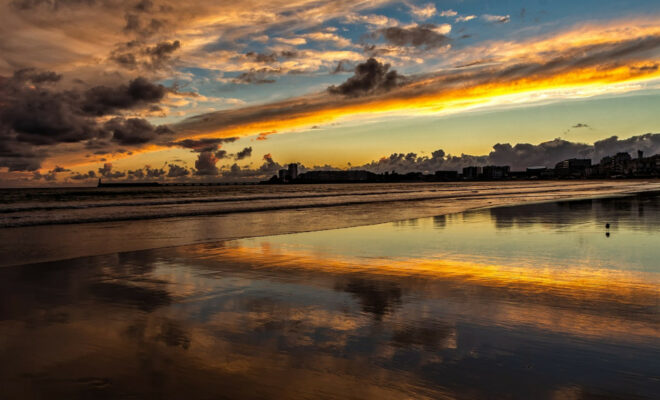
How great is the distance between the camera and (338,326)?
695cm

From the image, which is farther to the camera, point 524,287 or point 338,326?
point 524,287

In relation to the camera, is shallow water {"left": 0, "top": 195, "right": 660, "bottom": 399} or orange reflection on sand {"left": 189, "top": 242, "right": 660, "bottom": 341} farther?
orange reflection on sand {"left": 189, "top": 242, "right": 660, "bottom": 341}

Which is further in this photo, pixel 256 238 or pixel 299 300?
pixel 256 238

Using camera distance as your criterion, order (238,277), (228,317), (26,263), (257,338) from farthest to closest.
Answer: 1. (26,263)
2. (238,277)
3. (228,317)
4. (257,338)

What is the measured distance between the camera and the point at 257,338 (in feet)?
21.0

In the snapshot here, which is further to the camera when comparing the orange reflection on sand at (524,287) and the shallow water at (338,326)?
the orange reflection on sand at (524,287)

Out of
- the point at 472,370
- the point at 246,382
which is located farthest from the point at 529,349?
the point at 246,382

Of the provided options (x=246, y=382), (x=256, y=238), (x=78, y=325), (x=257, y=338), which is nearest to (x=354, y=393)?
(x=246, y=382)

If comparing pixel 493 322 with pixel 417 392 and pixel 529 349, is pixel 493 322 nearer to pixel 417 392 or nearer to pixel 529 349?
pixel 529 349

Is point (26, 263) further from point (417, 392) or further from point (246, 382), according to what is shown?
point (417, 392)

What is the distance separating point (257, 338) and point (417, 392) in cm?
259

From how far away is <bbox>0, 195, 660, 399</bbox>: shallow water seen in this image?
498 centimetres

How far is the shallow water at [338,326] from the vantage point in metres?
4.98

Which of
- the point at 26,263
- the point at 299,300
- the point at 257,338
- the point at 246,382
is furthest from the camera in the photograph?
the point at 26,263
